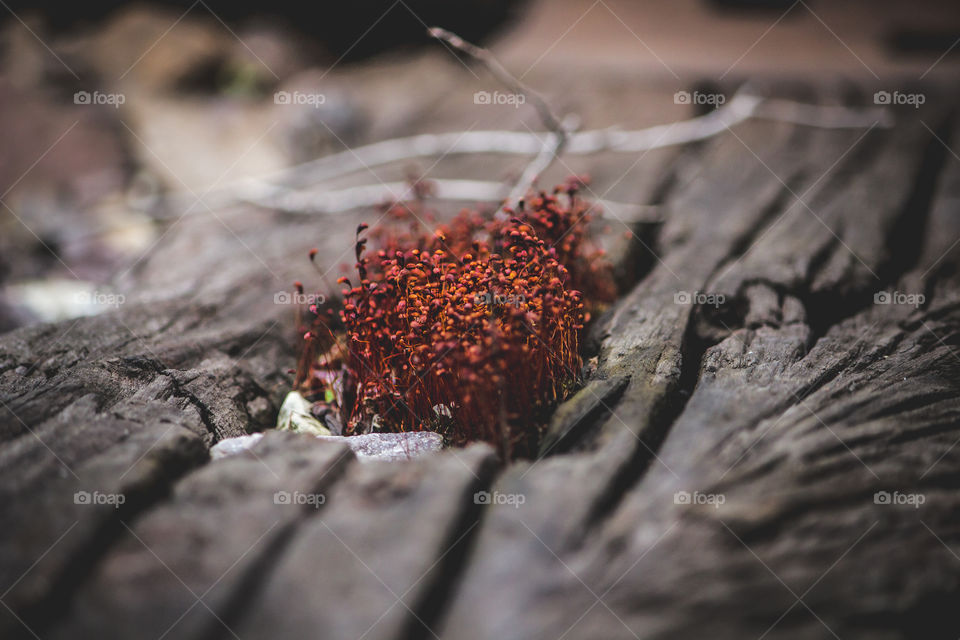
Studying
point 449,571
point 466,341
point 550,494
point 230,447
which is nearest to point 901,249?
point 466,341

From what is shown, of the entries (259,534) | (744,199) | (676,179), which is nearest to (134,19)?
(676,179)

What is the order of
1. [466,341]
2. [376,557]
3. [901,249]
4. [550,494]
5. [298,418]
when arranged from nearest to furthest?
[376,557]
[550,494]
[466,341]
[298,418]
[901,249]

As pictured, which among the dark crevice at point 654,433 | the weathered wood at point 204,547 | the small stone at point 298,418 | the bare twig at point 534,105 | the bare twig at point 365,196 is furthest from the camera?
the bare twig at point 365,196

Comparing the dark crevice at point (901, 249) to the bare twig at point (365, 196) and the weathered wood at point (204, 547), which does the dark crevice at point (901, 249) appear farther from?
the weathered wood at point (204, 547)

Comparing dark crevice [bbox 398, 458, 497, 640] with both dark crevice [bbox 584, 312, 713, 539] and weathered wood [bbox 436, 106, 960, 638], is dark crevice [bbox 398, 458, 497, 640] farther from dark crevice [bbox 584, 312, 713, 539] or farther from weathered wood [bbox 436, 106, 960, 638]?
dark crevice [bbox 584, 312, 713, 539]

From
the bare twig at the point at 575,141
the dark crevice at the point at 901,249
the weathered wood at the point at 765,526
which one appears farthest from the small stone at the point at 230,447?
the bare twig at the point at 575,141

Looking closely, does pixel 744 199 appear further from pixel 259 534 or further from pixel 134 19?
pixel 134 19

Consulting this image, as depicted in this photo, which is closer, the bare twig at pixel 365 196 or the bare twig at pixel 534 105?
the bare twig at pixel 534 105

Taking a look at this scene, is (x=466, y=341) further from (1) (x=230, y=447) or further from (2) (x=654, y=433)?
(1) (x=230, y=447)
